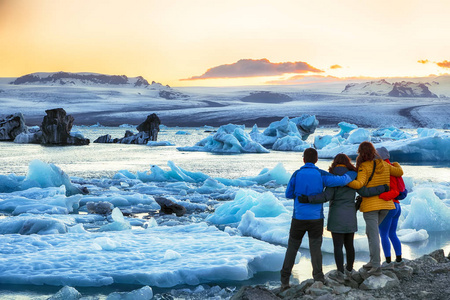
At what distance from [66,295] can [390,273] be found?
253 cm

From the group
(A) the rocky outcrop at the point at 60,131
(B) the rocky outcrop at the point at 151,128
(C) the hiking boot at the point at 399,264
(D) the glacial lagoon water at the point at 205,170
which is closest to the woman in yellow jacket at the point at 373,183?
(C) the hiking boot at the point at 399,264

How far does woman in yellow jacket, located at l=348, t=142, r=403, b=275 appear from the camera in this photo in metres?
3.86

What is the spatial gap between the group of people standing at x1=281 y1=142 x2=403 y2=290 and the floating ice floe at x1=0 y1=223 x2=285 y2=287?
106cm

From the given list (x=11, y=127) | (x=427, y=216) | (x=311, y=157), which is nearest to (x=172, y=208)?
(x=427, y=216)

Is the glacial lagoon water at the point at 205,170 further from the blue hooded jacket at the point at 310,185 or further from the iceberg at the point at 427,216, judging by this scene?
the blue hooded jacket at the point at 310,185

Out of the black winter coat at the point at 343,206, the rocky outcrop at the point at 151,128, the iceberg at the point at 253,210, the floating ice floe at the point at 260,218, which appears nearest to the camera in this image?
the black winter coat at the point at 343,206

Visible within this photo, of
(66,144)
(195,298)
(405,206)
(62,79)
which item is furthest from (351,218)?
(62,79)

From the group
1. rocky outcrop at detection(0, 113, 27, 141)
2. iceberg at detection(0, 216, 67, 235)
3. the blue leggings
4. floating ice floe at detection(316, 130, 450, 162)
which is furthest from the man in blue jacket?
rocky outcrop at detection(0, 113, 27, 141)

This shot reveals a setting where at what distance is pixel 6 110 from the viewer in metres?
79.2

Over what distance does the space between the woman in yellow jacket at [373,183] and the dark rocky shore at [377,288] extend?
0.13 m

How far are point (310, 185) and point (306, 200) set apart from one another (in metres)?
0.11

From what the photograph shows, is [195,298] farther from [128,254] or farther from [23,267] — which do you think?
[23,267]

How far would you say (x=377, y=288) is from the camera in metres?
3.74

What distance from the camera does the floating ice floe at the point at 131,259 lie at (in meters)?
4.55
